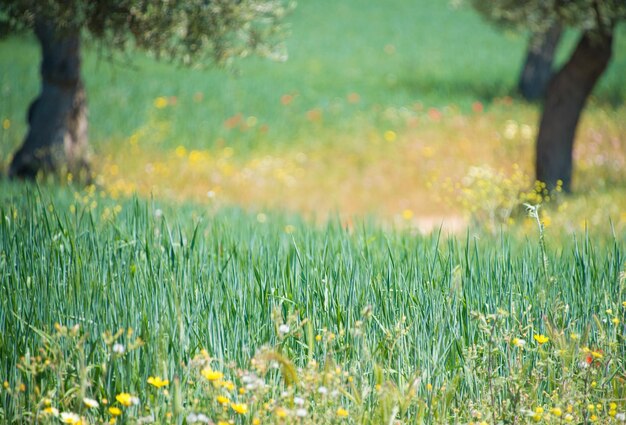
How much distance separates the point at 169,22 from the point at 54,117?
3639 mm

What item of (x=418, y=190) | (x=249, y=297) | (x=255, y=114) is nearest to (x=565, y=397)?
(x=249, y=297)

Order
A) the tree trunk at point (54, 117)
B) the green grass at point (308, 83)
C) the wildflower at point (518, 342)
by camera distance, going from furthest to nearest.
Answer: the green grass at point (308, 83) < the tree trunk at point (54, 117) < the wildflower at point (518, 342)

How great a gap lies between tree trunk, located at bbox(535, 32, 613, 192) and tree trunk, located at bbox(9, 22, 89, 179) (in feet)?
23.9

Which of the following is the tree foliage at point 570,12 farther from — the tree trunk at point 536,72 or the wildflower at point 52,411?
the wildflower at point 52,411

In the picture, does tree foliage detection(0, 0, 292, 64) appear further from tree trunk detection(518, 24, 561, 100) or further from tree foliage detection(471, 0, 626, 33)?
tree trunk detection(518, 24, 561, 100)

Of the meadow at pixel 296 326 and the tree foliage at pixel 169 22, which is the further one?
the tree foliage at pixel 169 22

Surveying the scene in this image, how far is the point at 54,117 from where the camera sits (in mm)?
10766

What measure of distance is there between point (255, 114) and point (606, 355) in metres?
14.5

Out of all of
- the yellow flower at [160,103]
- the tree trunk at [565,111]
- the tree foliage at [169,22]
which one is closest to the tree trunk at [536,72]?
the tree trunk at [565,111]

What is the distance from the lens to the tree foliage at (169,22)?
784 centimetres

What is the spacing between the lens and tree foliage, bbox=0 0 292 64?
784 cm

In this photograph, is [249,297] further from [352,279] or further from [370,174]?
[370,174]

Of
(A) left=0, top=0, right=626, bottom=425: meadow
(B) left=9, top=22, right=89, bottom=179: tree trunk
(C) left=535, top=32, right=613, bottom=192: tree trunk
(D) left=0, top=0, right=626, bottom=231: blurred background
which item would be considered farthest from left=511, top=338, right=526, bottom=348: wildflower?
(B) left=9, top=22, right=89, bottom=179: tree trunk

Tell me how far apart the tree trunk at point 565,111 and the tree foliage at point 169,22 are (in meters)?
4.84
